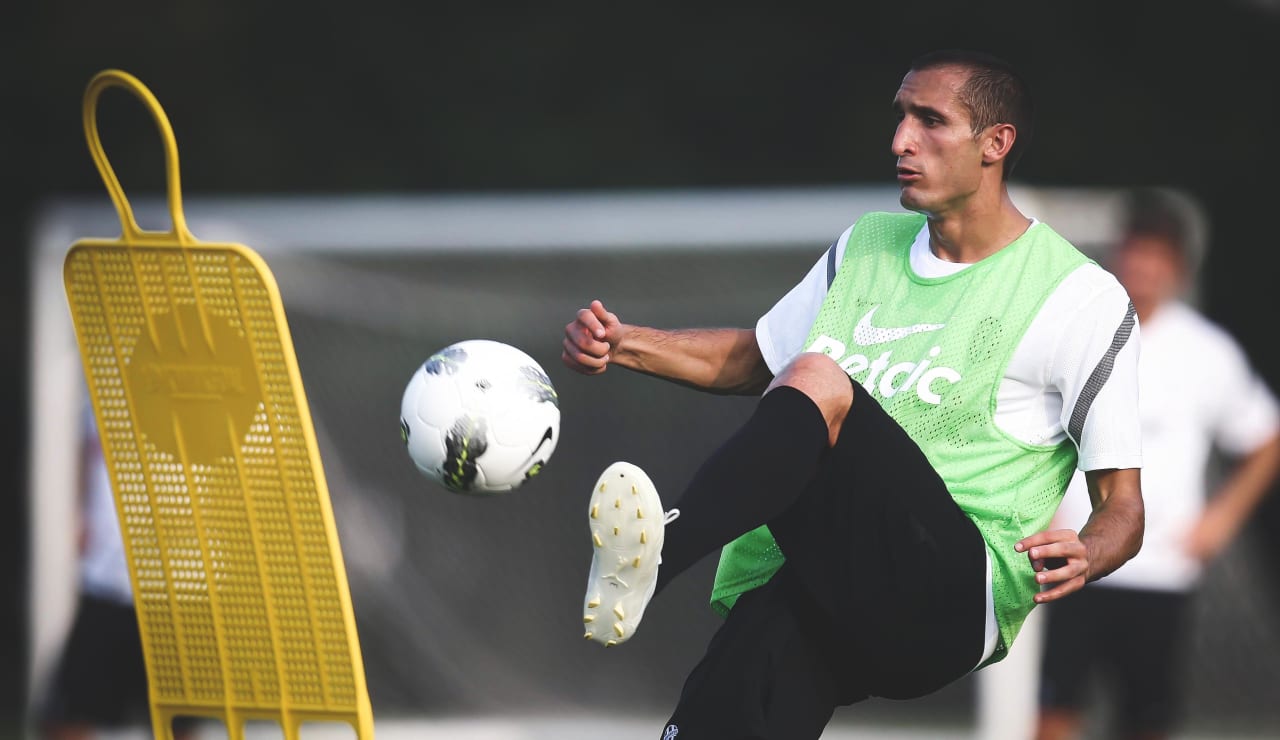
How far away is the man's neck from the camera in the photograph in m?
3.93

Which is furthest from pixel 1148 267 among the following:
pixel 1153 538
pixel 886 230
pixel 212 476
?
pixel 212 476

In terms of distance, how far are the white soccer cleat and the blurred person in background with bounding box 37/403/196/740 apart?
3338 mm

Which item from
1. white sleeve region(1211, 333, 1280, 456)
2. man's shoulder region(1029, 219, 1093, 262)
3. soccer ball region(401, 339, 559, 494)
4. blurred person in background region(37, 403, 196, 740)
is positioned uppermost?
man's shoulder region(1029, 219, 1093, 262)

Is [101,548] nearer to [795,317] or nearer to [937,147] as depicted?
[795,317]

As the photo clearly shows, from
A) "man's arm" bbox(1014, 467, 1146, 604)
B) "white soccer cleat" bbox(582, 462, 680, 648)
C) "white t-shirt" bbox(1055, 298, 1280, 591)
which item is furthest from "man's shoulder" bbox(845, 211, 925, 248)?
"white t-shirt" bbox(1055, 298, 1280, 591)

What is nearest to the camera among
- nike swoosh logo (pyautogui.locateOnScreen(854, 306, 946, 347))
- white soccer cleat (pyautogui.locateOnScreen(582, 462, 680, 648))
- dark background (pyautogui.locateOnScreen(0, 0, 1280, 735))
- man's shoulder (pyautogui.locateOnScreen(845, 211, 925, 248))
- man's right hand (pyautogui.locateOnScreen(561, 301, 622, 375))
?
white soccer cleat (pyautogui.locateOnScreen(582, 462, 680, 648))

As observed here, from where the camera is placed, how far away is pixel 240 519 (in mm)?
3609

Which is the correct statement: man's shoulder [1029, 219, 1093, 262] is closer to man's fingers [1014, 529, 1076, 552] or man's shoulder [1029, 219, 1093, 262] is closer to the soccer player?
the soccer player

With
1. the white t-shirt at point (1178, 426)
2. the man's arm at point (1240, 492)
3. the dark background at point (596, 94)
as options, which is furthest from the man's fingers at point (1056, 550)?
the dark background at point (596, 94)

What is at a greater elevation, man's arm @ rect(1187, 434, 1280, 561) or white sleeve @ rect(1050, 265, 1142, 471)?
white sleeve @ rect(1050, 265, 1142, 471)

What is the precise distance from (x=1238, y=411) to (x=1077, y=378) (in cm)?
298

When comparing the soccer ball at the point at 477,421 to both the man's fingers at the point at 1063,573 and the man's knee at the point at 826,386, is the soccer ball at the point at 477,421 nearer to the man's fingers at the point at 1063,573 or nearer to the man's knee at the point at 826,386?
the man's knee at the point at 826,386

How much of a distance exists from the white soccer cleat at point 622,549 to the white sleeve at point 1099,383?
3.06 feet

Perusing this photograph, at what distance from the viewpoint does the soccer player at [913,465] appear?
11.4 ft
